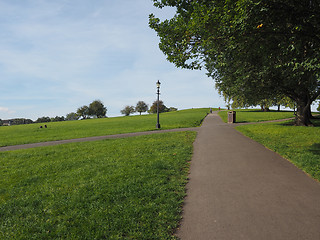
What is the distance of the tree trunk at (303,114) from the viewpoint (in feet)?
53.4

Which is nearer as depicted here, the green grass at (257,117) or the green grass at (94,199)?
the green grass at (94,199)

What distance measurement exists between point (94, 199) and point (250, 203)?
3640 mm

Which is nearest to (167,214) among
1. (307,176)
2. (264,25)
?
(307,176)

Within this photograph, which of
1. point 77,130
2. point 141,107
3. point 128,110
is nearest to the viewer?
point 77,130

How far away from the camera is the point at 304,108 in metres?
16.5

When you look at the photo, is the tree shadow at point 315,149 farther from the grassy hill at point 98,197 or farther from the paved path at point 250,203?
the paved path at point 250,203

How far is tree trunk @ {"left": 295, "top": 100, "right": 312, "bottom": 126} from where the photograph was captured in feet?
53.4

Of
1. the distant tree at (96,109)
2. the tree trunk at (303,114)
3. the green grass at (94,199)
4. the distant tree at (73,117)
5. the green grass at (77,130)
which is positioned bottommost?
the green grass at (94,199)

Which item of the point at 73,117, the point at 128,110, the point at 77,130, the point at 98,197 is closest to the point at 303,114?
the point at 98,197

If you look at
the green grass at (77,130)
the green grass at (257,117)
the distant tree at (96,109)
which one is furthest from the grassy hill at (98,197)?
the distant tree at (96,109)

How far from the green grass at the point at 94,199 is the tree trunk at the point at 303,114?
634 inches

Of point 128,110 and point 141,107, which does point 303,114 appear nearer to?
point 141,107

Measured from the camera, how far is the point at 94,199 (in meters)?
4.07

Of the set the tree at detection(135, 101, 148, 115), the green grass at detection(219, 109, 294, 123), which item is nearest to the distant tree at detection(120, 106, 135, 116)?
the tree at detection(135, 101, 148, 115)
